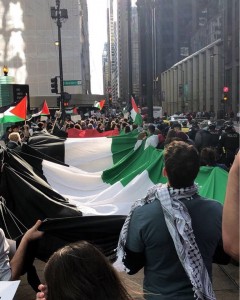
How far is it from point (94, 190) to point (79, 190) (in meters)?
0.23

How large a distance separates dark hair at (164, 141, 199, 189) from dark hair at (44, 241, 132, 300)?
3.61 feet

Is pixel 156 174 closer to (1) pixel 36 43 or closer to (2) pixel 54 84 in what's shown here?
(2) pixel 54 84

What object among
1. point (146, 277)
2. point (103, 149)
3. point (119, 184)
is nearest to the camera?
point (146, 277)

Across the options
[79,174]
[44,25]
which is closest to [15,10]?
[44,25]

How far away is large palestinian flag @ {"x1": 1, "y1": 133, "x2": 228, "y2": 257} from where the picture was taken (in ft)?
12.3

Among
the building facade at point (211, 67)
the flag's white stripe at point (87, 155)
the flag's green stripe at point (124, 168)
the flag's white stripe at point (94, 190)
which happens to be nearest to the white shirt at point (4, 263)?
the flag's white stripe at point (94, 190)

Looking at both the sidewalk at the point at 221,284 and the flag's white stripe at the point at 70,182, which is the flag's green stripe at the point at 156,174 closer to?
the flag's white stripe at the point at 70,182

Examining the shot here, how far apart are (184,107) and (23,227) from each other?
2594 inches

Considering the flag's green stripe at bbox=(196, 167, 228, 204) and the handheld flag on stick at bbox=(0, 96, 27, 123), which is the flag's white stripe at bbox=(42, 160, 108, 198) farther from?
the handheld flag on stick at bbox=(0, 96, 27, 123)

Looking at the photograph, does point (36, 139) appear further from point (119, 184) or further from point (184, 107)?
point (184, 107)

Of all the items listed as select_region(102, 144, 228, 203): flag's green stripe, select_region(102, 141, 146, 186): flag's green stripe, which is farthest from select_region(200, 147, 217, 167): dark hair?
select_region(102, 141, 146, 186): flag's green stripe

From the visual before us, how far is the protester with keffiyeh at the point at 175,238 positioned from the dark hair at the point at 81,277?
930 millimetres

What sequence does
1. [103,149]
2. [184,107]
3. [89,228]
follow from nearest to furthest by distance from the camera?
1. [89,228]
2. [103,149]
3. [184,107]

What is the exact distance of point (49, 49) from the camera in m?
53.9
